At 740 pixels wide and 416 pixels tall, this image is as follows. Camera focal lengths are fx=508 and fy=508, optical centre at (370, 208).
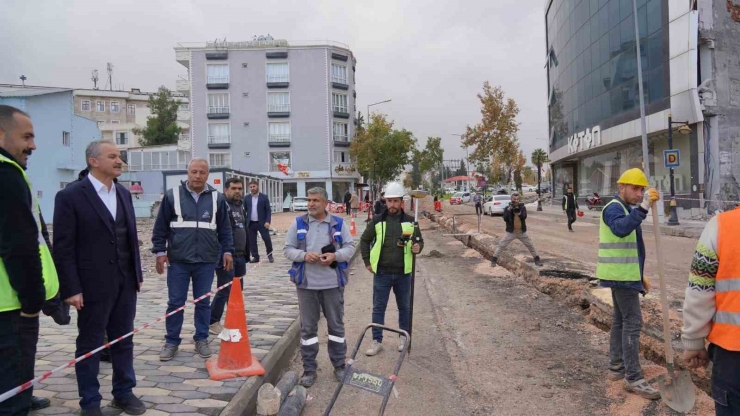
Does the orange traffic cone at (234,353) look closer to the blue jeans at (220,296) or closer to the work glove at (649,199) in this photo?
the blue jeans at (220,296)

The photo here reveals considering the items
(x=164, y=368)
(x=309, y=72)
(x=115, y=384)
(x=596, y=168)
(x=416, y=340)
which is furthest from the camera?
(x=309, y=72)

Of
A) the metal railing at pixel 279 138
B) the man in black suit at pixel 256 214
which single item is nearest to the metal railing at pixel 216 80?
the metal railing at pixel 279 138

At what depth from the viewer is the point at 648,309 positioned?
6.61 meters

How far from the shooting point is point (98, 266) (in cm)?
359

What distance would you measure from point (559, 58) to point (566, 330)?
41864 millimetres

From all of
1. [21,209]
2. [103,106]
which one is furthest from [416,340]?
[103,106]

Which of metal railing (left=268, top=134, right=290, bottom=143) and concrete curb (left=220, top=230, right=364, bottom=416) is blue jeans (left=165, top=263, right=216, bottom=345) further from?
metal railing (left=268, top=134, right=290, bottom=143)

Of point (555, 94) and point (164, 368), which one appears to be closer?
point (164, 368)

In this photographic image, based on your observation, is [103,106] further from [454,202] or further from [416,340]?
[416,340]

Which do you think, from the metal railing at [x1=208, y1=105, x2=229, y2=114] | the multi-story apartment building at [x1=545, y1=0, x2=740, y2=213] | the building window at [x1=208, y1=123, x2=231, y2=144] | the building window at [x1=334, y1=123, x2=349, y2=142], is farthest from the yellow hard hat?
the metal railing at [x1=208, y1=105, x2=229, y2=114]

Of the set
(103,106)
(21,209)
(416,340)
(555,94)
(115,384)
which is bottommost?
(416,340)

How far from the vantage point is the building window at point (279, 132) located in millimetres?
53375

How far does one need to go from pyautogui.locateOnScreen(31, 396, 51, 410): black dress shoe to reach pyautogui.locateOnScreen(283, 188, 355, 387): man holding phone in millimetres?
2096

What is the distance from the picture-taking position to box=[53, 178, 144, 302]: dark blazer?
3453mm
